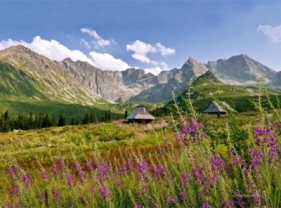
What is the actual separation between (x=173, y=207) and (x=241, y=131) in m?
3.07

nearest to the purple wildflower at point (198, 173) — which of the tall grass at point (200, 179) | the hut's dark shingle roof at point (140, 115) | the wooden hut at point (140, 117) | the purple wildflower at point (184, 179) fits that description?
the tall grass at point (200, 179)

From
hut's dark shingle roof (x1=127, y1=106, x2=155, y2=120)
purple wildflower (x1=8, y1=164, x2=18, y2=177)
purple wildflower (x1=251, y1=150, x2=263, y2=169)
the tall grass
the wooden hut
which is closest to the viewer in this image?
the tall grass

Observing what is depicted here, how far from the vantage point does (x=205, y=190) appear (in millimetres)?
4172

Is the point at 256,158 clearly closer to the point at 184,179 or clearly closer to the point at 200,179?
the point at 200,179

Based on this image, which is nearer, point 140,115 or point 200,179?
point 200,179

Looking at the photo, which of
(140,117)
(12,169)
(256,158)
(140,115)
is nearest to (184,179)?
(256,158)

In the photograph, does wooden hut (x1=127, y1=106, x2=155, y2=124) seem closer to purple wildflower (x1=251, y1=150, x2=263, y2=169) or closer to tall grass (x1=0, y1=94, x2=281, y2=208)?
tall grass (x1=0, y1=94, x2=281, y2=208)

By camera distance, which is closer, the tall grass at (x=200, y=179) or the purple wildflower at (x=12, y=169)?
the tall grass at (x=200, y=179)

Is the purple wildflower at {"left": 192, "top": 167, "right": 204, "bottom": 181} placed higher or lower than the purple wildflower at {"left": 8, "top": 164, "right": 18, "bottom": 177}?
higher

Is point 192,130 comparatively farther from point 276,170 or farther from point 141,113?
point 141,113

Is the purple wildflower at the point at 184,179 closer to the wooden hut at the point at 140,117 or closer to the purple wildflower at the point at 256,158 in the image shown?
the purple wildflower at the point at 256,158

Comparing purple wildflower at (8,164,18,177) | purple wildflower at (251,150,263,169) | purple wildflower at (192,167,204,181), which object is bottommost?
purple wildflower at (8,164,18,177)

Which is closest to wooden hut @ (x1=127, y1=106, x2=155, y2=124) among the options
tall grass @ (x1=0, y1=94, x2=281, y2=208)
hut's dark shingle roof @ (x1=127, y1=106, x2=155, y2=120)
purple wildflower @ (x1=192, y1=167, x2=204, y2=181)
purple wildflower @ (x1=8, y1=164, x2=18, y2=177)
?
hut's dark shingle roof @ (x1=127, y1=106, x2=155, y2=120)

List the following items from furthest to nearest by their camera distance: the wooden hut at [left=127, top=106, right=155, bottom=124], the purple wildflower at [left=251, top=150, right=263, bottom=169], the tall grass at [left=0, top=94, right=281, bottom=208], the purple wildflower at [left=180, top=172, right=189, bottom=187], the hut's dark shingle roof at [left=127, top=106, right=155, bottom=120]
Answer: the hut's dark shingle roof at [left=127, top=106, right=155, bottom=120] < the wooden hut at [left=127, top=106, right=155, bottom=124] < the purple wildflower at [left=180, top=172, right=189, bottom=187] < the purple wildflower at [left=251, top=150, right=263, bottom=169] < the tall grass at [left=0, top=94, right=281, bottom=208]
